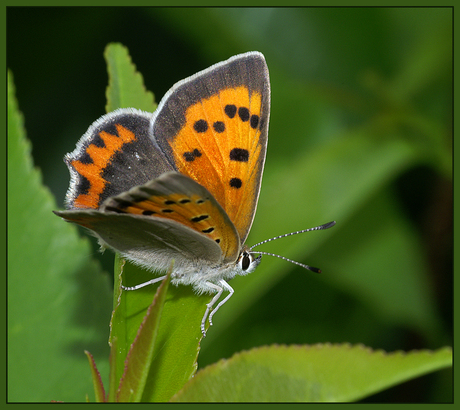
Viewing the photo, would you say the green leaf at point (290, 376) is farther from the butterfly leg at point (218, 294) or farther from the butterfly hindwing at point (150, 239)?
the butterfly leg at point (218, 294)

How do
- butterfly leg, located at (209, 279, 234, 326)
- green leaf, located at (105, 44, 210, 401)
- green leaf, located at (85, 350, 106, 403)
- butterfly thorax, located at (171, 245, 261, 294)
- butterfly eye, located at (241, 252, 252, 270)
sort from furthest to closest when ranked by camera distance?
butterfly eye, located at (241, 252, 252, 270)
butterfly leg, located at (209, 279, 234, 326)
butterfly thorax, located at (171, 245, 261, 294)
green leaf, located at (105, 44, 210, 401)
green leaf, located at (85, 350, 106, 403)

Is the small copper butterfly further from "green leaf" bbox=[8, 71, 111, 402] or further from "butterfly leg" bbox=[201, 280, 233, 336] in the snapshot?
"green leaf" bbox=[8, 71, 111, 402]

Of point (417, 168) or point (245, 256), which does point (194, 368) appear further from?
point (417, 168)

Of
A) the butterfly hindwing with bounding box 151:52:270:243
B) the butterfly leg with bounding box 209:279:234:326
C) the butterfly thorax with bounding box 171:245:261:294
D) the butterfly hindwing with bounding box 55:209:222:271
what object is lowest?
the butterfly leg with bounding box 209:279:234:326

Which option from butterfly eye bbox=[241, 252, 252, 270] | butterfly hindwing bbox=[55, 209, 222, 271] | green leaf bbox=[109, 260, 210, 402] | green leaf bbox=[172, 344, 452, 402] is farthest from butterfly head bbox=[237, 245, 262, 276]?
green leaf bbox=[172, 344, 452, 402]

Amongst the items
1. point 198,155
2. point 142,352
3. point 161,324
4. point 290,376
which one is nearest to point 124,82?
point 198,155

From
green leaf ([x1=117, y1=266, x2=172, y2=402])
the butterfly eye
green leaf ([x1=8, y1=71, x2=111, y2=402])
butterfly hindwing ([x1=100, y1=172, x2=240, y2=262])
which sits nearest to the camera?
green leaf ([x1=117, y1=266, x2=172, y2=402])

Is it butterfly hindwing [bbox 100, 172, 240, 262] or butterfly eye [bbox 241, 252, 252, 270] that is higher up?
butterfly hindwing [bbox 100, 172, 240, 262]

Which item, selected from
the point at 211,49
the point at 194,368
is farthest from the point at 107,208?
the point at 211,49
